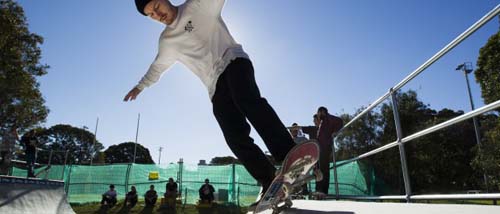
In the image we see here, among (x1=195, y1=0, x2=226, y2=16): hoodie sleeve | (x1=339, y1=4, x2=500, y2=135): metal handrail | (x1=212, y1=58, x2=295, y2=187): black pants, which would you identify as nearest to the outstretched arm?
(x1=195, y1=0, x2=226, y2=16): hoodie sleeve

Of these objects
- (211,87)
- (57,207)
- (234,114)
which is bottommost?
(57,207)

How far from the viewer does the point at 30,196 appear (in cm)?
595

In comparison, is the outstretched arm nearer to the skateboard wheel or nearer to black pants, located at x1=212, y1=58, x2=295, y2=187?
black pants, located at x1=212, y1=58, x2=295, y2=187

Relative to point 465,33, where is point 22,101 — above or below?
above

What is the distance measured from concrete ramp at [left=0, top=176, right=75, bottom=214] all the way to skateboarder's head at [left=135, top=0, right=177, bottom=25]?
483cm

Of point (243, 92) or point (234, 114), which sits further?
point (234, 114)

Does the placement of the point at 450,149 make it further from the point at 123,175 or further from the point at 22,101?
the point at 22,101

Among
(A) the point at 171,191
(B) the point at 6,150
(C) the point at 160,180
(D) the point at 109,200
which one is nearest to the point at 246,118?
(A) the point at 171,191

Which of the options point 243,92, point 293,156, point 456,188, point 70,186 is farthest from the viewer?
point 70,186

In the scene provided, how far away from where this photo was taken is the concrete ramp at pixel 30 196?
5.50 m

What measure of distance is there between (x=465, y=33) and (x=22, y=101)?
16932 mm

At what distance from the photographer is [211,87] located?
2.32m

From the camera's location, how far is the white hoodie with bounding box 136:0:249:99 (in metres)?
2.21

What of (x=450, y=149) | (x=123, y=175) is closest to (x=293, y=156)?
(x=450, y=149)
